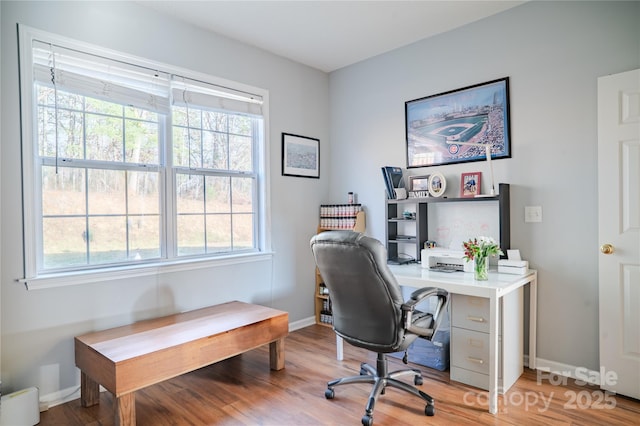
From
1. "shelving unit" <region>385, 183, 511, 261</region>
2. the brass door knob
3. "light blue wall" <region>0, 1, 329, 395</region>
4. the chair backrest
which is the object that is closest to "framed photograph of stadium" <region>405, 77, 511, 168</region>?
"shelving unit" <region>385, 183, 511, 261</region>

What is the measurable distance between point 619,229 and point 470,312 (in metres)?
1.06

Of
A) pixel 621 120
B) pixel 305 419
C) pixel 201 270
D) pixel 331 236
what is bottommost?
pixel 305 419

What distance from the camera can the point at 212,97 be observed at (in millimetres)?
3131

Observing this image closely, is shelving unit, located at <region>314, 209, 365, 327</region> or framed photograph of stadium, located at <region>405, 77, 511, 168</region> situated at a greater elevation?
framed photograph of stadium, located at <region>405, 77, 511, 168</region>

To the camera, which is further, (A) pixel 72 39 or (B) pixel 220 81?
(B) pixel 220 81

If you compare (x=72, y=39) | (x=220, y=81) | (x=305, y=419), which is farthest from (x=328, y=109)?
(x=305, y=419)

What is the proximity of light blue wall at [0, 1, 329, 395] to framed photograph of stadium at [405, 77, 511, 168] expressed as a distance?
1.13 m

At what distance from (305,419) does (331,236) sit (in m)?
1.06

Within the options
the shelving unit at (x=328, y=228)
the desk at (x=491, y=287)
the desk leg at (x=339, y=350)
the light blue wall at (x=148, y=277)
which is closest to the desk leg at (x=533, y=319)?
the desk at (x=491, y=287)

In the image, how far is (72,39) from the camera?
7.93 feet

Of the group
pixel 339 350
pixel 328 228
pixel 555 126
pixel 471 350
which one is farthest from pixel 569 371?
pixel 328 228

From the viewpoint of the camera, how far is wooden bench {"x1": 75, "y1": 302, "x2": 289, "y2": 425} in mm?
1955

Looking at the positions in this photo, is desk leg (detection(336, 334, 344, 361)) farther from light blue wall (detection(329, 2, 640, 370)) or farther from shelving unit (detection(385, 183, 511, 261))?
light blue wall (detection(329, 2, 640, 370))

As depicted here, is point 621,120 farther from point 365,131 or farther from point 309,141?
point 309,141
